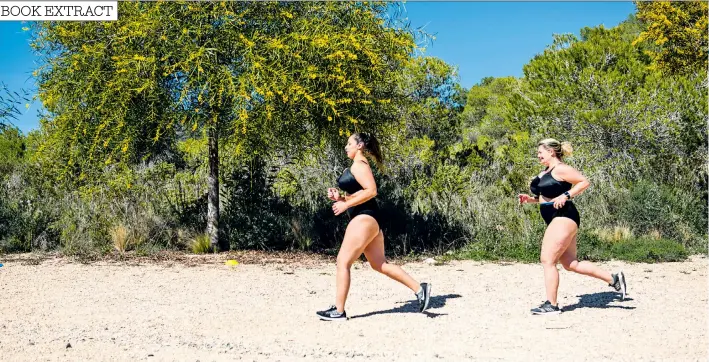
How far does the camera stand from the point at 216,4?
11.4m

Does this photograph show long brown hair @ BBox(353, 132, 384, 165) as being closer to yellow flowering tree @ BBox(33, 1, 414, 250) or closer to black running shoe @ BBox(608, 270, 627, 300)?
black running shoe @ BBox(608, 270, 627, 300)

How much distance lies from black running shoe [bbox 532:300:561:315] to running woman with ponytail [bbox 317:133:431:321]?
135 cm

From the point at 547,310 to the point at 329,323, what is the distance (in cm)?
213

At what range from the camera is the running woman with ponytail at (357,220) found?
6.71 m

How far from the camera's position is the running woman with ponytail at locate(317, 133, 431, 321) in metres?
6.71

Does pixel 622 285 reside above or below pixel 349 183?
below

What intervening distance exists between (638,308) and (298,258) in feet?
18.9

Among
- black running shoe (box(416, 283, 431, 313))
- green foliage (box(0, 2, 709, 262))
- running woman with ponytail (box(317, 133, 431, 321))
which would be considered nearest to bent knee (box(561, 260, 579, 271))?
black running shoe (box(416, 283, 431, 313))

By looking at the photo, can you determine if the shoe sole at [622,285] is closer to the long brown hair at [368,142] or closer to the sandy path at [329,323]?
the sandy path at [329,323]

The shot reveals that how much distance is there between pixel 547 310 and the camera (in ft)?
23.5

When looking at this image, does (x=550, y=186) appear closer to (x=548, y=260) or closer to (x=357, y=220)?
(x=548, y=260)

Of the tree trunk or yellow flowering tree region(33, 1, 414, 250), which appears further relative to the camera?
the tree trunk

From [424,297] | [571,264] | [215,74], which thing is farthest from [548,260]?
[215,74]

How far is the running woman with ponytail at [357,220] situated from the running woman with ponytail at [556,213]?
141cm
